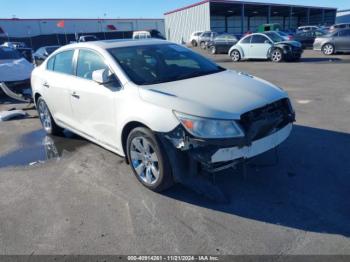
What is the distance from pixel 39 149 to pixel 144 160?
9.14 ft

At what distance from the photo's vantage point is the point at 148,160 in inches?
153

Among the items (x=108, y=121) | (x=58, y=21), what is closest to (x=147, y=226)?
(x=108, y=121)

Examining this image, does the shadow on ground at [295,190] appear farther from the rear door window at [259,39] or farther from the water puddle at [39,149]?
the rear door window at [259,39]

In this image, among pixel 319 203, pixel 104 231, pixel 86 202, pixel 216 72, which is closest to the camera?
pixel 104 231

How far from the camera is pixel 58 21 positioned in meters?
54.1

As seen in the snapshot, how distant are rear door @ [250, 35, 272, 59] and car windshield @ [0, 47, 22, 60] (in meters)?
12.2

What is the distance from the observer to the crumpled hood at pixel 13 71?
9906mm

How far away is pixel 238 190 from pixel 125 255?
1.57 meters

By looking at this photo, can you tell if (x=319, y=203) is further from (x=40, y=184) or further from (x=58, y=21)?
(x=58, y=21)

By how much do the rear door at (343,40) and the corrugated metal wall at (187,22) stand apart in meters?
25.5

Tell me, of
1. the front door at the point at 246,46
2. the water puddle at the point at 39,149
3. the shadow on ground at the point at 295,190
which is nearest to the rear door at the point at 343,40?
the front door at the point at 246,46

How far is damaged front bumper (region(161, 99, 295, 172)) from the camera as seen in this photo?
332 centimetres

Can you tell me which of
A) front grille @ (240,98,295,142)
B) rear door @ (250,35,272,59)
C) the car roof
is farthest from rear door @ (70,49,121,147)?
rear door @ (250,35,272,59)

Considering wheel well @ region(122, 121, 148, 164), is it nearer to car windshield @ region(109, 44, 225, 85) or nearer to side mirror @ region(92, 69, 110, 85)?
car windshield @ region(109, 44, 225, 85)
